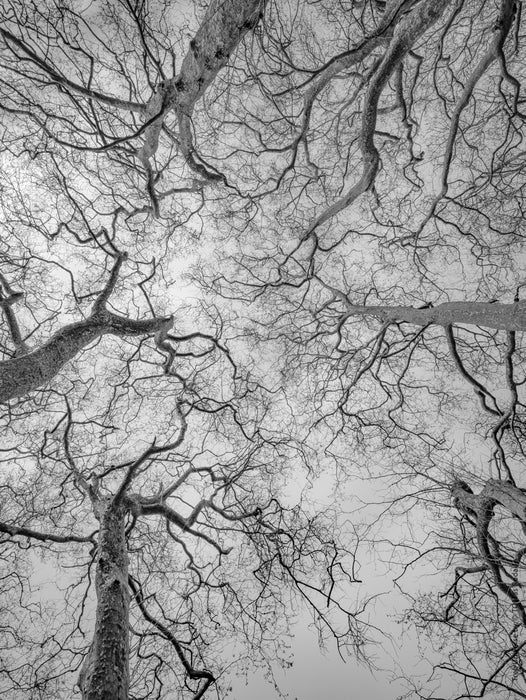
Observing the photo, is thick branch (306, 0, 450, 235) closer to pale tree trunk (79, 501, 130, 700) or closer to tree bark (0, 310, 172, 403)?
tree bark (0, 310, 172, 403)

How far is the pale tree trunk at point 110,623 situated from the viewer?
2852 mm

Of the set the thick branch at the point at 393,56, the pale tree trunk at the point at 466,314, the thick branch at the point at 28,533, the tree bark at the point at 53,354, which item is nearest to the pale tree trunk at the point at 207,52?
the thick branch at the point at 393,56

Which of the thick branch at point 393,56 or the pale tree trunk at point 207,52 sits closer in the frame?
the pale tree trunk at point 207,52

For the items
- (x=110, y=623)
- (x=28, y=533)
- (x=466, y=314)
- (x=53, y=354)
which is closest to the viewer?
(x=110, y=623)

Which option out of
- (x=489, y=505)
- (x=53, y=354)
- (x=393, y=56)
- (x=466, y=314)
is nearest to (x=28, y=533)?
(x=53, y=354)

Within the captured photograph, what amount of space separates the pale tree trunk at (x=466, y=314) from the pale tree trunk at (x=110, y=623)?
5.09 m

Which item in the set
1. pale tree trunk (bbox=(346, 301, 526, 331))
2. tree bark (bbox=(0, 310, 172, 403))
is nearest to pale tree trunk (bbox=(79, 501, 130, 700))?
tree bark (bbox=(0, 310, 172, 403))

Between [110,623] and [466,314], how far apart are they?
209 inches

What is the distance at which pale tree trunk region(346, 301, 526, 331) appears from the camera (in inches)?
143

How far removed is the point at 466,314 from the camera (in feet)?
14.2

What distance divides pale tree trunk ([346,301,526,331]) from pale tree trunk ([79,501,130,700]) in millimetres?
5090

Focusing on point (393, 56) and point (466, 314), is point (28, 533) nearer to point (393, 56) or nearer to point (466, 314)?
point (466, 314)

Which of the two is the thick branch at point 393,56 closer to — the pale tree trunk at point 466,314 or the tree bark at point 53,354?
the pale tree trunk at point 466,314

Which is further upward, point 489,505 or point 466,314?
point 466,314
